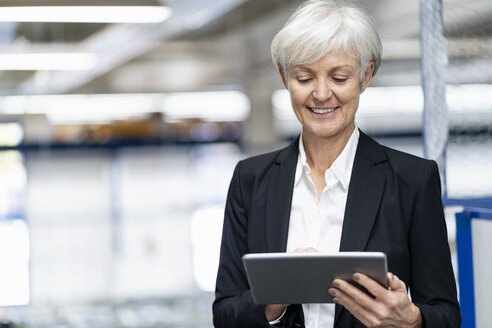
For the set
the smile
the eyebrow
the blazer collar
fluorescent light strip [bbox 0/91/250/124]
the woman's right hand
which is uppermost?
fluorescent light strip [bbox 0/91/250/124]

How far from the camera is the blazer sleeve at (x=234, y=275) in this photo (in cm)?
166

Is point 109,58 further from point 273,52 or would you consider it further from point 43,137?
point 273,52

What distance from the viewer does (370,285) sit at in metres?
1.45

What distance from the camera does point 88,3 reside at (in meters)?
5.42

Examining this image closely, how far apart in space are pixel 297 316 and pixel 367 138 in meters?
0.43

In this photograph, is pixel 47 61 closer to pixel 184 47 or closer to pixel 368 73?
pixel 184 47

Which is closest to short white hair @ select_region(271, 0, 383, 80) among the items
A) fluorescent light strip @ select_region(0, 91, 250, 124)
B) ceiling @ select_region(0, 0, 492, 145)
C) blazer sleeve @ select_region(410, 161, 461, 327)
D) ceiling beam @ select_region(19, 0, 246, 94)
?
blazer sleeve @ select_region(410, 161, 461, 327)

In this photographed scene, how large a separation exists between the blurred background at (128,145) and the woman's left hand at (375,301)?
4.52m

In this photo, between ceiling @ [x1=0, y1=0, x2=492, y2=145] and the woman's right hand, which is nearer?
the woman's right hand

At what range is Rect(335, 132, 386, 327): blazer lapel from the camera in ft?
5.30

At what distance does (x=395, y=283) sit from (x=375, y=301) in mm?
52

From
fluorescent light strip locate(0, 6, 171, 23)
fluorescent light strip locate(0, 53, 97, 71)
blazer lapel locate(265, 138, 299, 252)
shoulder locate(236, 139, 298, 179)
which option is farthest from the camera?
fluorescent light strip locate(0, 53, 97, 71)

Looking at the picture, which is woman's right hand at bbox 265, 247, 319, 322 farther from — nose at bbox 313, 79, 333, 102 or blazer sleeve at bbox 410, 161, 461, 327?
nose at bbox 313, 79, 333, 102

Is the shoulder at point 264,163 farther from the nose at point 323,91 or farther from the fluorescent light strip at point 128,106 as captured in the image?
the fluorescent light strip at point 128,106
